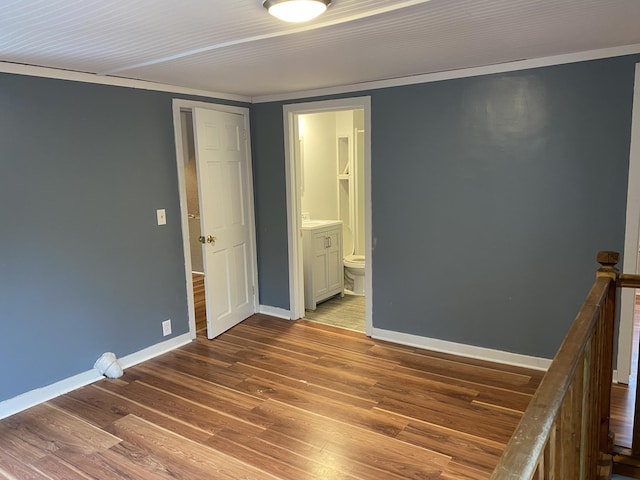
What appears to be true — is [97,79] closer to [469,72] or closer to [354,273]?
[469,72]

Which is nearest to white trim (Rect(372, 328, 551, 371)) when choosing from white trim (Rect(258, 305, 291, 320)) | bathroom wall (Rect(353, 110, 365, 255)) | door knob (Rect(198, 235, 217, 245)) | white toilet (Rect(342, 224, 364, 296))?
white trim (Rect(258, 305, 291, 320))

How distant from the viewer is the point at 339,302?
5.30 metres

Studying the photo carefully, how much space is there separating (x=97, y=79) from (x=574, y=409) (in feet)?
11.4

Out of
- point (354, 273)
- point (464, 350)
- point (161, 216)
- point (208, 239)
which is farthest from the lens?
point (354, 273)

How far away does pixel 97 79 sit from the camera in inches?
130

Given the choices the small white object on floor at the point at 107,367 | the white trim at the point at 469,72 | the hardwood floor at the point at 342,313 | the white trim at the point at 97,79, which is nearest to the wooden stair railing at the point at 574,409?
the white trim at the point at 469,72

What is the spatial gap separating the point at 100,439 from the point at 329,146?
4.18 metres

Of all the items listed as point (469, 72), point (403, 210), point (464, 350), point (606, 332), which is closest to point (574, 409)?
point (606, 332)

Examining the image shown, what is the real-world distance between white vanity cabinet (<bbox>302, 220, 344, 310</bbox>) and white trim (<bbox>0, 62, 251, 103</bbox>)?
1.67m

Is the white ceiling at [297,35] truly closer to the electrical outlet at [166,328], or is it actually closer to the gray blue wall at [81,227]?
the gray blue wall at [81,227]

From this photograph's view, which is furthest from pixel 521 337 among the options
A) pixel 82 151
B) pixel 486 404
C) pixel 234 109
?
pixel 82 151

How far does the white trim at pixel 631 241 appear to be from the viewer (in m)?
2.90

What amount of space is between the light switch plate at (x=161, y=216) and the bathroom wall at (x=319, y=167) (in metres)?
2.14

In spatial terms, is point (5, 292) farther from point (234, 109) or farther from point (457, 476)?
point (457, 476)
